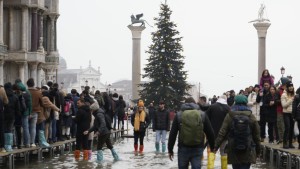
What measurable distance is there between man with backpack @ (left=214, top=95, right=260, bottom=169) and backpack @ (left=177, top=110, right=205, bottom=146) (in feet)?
1.23

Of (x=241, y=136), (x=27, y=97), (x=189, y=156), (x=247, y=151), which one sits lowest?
(x=189, y=156)

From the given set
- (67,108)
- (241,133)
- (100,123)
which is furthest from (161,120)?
(241,133)

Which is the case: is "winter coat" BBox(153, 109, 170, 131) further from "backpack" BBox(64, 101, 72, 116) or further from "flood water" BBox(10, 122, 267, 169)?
"backpack" BBox(64, 101, 72, 116)

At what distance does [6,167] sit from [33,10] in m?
22.4

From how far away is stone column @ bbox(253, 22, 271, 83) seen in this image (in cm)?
6241

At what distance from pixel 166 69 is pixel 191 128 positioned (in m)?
49.4

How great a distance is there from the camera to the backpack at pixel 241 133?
13.6 m

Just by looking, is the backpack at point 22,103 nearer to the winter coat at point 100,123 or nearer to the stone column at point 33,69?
the winter coat at point 100,123

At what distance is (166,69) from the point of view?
208ft

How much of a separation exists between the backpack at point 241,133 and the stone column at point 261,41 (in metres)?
48.9

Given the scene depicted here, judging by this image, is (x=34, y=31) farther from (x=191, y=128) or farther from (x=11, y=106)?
(x=191, y=128)

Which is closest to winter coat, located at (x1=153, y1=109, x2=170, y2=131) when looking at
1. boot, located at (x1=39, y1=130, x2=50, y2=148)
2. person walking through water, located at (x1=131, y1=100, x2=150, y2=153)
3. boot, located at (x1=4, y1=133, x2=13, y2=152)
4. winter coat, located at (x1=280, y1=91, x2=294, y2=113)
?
person walking through water, located at (x1=131, y1=100, x2=150, y2=153)

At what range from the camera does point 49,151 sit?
24984 mm

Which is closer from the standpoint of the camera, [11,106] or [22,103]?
[11,106]
